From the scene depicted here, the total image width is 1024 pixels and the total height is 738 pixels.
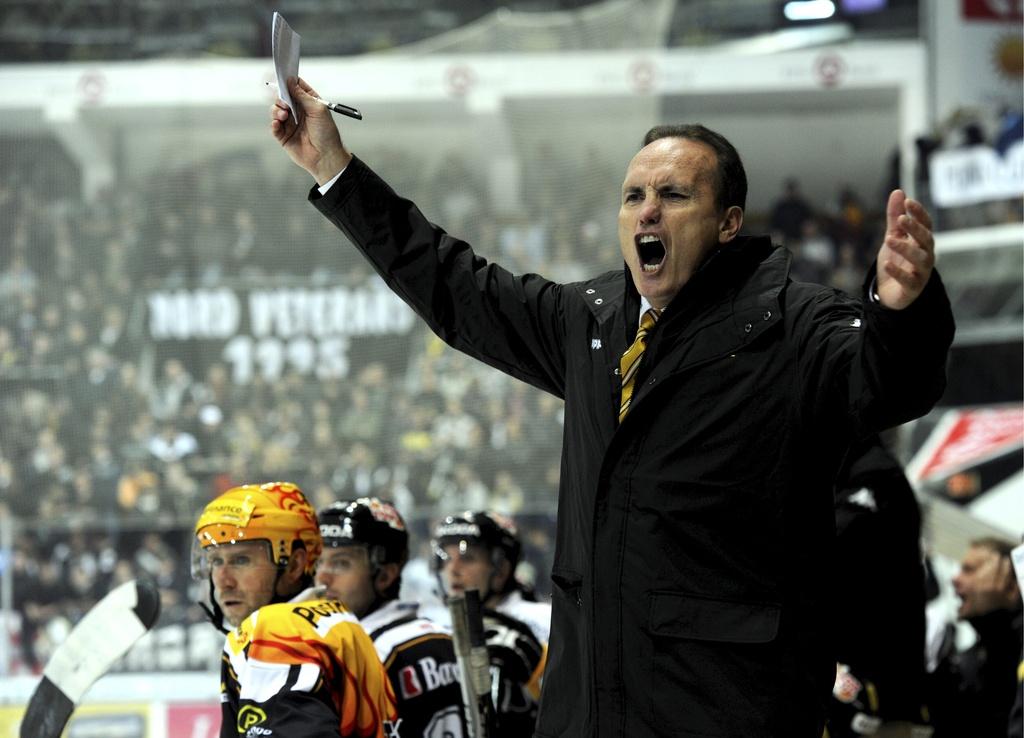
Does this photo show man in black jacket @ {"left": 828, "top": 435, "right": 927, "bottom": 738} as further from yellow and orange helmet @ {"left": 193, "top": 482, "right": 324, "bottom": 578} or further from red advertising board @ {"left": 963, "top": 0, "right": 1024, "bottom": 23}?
red advertising board @ {"left": 963, "top": 0, "right": 1024, "bottom": 23}

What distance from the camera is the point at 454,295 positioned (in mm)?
2152

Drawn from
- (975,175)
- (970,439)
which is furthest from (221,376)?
(975,175)

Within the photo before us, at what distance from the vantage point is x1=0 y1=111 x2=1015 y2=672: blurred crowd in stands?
28.3ft

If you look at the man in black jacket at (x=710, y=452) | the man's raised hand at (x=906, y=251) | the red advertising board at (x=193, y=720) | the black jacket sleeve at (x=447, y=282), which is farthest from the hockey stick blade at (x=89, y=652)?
the red advertising board at (x=193, y=720)

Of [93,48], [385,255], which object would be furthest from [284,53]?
[93,48]

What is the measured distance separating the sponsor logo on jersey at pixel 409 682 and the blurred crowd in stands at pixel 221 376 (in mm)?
5028

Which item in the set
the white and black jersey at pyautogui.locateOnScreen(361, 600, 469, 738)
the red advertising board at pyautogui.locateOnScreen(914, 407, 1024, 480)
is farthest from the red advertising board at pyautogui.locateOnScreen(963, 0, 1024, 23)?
the white and black jersey at pyautogui.locateOnScreen(361, 600, 469, 738)

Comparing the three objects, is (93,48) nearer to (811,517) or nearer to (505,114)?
(505,114)

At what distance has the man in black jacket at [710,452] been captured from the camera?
5.78ft

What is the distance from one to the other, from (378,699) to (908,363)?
1257 millimetres

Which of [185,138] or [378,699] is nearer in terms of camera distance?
[378,699]

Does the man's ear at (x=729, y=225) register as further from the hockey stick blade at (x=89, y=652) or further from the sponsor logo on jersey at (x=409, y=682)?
the hockey stick blade at (x=89, y=652)

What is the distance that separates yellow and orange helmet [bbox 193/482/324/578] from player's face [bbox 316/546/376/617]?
1.93ft

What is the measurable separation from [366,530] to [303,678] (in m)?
1.15
